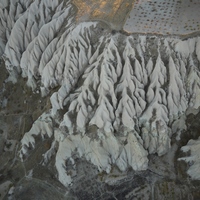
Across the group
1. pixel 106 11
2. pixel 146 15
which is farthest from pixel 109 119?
pixel 106 11

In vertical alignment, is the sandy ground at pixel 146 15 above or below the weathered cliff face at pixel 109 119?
above

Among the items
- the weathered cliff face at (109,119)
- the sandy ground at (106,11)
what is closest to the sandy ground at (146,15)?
the sandy ground at (106,11)

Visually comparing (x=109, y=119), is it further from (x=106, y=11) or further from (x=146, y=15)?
(x=106, y=11)

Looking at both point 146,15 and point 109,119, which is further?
point 146,15

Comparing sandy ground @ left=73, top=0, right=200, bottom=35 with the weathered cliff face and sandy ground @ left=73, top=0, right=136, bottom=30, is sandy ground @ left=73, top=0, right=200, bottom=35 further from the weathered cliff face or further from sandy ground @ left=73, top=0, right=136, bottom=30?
the weathered cliff face

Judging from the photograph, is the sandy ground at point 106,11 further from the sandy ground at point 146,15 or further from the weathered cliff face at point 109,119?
the weathered cliff face at point 109,119

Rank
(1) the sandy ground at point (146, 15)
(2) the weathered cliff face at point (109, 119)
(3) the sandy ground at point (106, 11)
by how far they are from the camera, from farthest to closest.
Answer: (3) the sandy ground at point (106, 11)
(1) the sandy ground at point (146, 15)
(2) the weathered cliff face at point (109, 119)

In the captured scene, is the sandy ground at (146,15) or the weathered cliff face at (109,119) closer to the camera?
the weathered cliff face at (109,119)

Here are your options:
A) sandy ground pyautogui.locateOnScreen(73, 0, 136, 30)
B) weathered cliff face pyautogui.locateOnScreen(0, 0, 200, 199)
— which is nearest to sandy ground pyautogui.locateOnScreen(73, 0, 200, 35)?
sandy ground pyautogui.locateOnScreen(73, 0, 136, 30)
